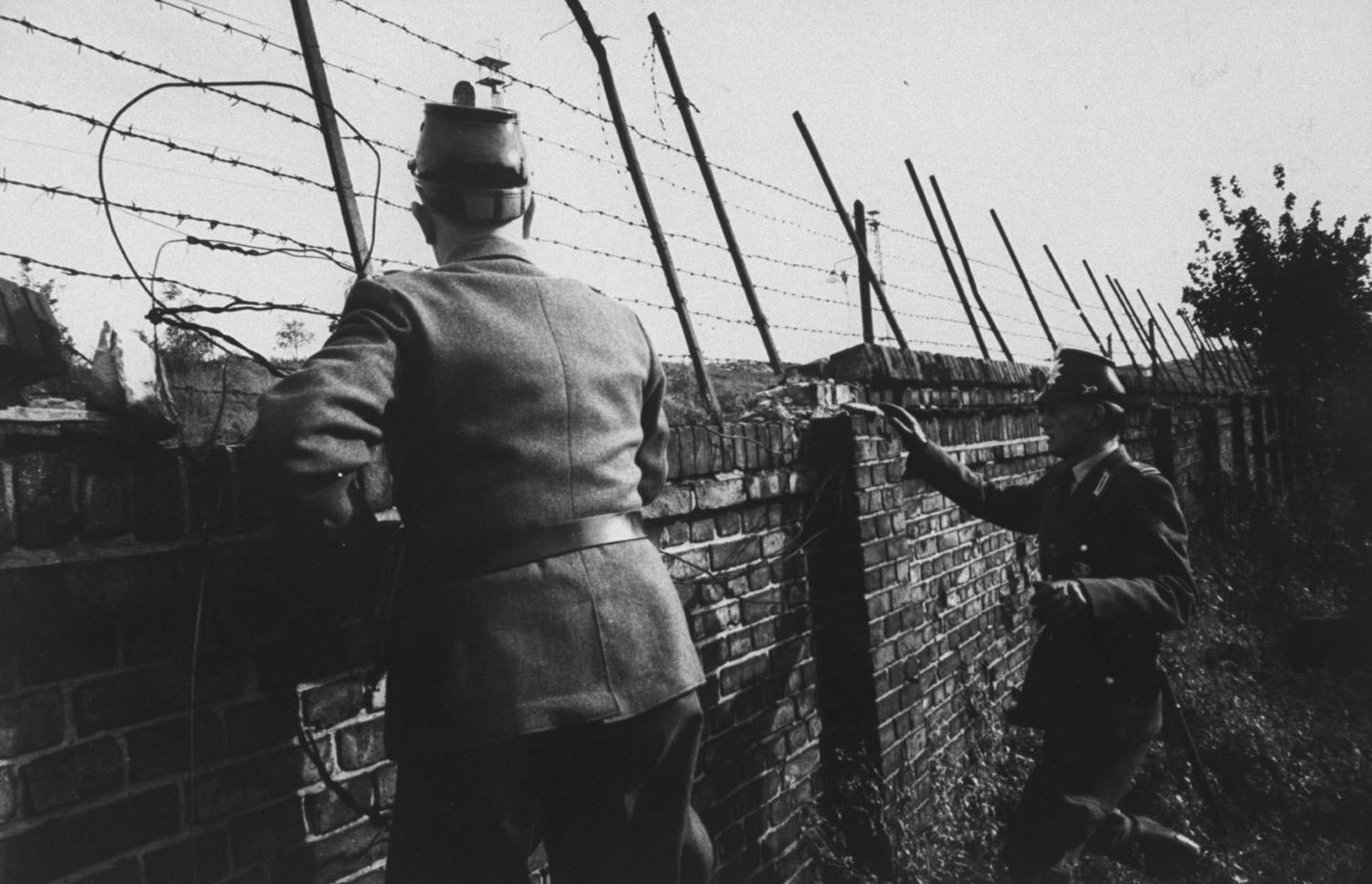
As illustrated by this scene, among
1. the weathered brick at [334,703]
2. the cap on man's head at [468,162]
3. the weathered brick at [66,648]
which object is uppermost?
the cap on man's head at [468,162]

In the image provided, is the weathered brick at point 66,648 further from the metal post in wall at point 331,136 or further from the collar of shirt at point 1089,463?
the collar of shirt at point 1089,463

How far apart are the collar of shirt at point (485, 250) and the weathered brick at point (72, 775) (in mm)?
1045

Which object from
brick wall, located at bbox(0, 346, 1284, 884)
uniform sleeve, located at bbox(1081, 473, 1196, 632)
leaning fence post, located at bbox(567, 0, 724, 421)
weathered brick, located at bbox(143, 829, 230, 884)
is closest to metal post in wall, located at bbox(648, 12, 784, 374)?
leaning fence post, located at bbox(567, 0, 724, 421)

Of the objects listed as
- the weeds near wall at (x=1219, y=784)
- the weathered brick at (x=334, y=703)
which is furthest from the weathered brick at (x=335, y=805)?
the weeds near wall at (x=1219, y=784)

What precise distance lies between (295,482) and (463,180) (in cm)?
74

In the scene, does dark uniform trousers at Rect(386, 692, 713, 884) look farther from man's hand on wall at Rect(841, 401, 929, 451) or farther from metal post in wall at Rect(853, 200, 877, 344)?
metal post in wall at Rect(853, 200, 877, 344)

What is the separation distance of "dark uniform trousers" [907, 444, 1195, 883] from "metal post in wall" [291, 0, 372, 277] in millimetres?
2487

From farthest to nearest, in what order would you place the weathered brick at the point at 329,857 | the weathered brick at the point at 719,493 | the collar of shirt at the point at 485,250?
the weathered brick at the point at 719,493 < the collar of shirt at the point at 485,250 < the weathered brick at the point at 329,857

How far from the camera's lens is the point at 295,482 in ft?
4.60

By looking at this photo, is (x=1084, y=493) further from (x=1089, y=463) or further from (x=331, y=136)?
(x=331, y=136)

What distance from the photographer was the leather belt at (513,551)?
5.31 ft

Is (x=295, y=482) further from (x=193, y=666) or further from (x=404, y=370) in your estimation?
(x=193, y=666)

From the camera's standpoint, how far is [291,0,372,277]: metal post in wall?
253 cm

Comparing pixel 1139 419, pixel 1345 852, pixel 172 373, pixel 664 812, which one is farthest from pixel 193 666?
pixel 1139 419
